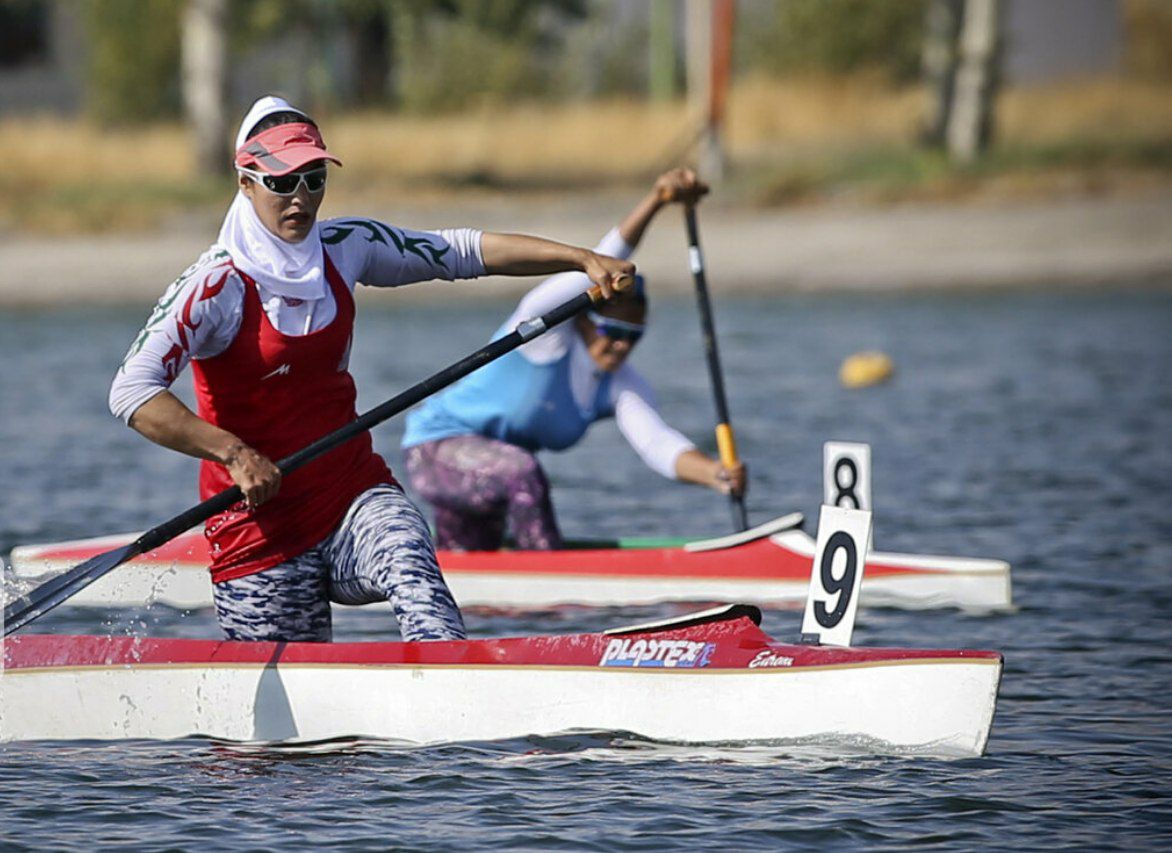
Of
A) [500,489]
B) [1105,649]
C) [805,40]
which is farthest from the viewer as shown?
[805,40]

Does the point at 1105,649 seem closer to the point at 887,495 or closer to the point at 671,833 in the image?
the point at 671,833

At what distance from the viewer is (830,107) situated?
3089 centimetres

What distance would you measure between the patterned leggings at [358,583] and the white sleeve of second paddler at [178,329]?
743mm

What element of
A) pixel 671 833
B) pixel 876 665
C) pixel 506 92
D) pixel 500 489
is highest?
pixel 506 92

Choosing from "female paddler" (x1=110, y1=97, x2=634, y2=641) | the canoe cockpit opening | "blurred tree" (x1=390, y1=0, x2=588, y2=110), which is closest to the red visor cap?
"female paddler" (x1=110, y1=97, x2=634, y2=641)

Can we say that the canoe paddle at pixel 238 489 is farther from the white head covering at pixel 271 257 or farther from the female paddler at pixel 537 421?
the female paddler at pixel 537 421

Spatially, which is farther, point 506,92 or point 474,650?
point 506,92

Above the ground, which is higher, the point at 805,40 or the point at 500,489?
the point at 805,40

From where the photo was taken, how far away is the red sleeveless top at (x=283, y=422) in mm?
6086

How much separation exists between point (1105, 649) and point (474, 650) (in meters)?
3.01

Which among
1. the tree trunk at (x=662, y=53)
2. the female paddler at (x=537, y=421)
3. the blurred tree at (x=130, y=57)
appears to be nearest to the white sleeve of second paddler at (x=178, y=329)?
the female paddler at (x=537, y=421)

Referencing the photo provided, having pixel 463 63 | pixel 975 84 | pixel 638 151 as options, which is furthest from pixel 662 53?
pixel 975 84

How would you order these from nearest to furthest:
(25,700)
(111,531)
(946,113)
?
(25,700), (111,531), (946,113)

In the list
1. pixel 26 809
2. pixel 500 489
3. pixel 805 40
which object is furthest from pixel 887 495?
pixel 805 40
